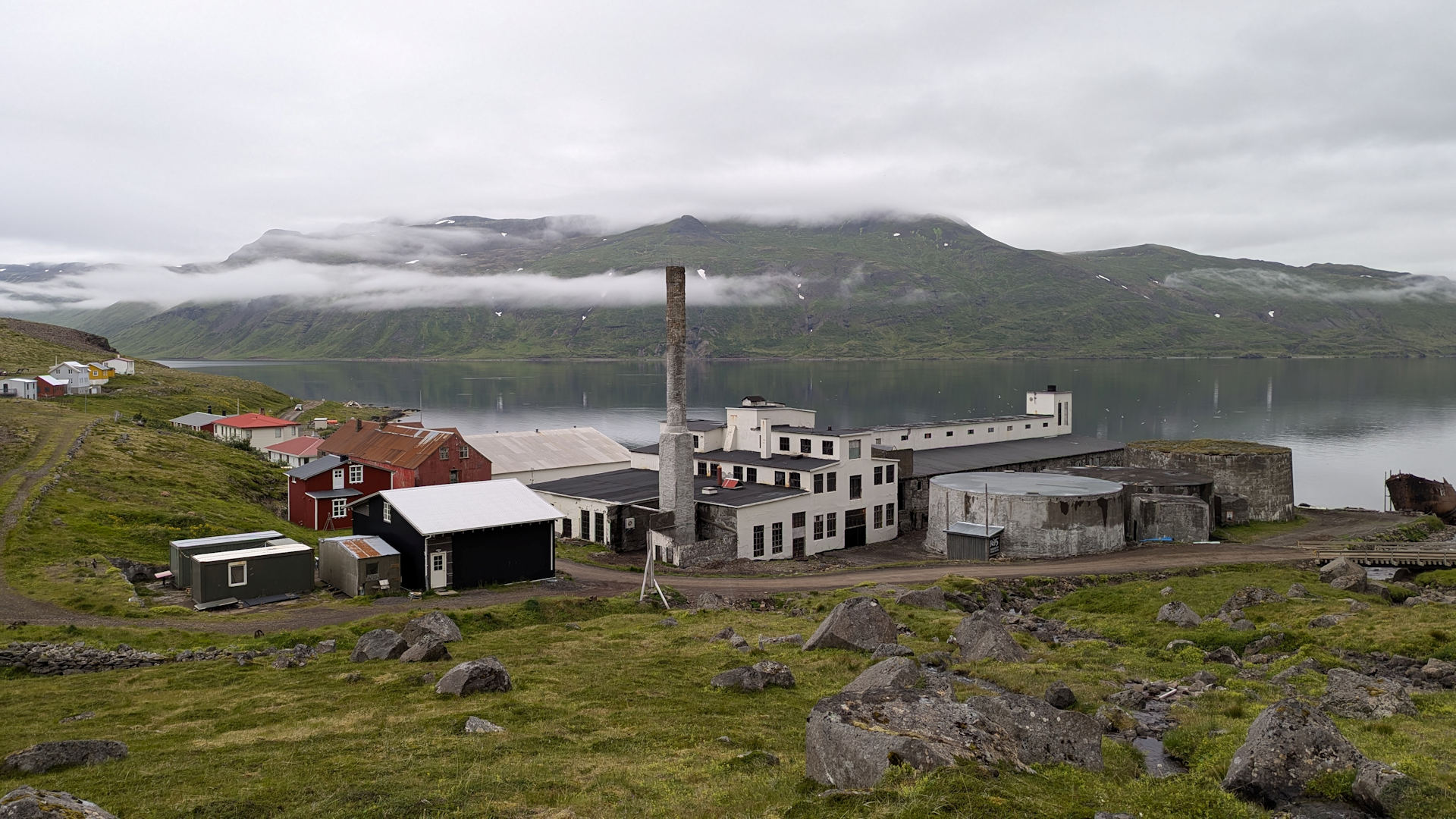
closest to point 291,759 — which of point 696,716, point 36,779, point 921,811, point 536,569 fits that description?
point 36,779

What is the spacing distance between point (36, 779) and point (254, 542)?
94.2ft

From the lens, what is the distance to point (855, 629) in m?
27.9

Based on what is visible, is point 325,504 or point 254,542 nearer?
point 254,542

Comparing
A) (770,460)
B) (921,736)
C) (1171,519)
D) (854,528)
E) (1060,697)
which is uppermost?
(921,736)

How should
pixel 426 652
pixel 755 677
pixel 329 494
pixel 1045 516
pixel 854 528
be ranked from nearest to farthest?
pixel 755 677, pixel 426 652, pixel 1045 516, pixel 329 494, pixel 854 528

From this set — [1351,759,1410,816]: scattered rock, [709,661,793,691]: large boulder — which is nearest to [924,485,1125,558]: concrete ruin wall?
[709,661,793,691]: large boulder

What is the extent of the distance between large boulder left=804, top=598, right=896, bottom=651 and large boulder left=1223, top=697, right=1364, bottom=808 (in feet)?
47.7

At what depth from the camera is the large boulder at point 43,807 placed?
10539 mm

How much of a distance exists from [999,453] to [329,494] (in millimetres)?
60579

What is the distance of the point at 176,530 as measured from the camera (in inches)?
1917

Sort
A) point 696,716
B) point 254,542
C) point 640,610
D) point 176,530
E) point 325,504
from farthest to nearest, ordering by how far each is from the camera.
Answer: point 325,504
point 176,530
point 254,542
point 640,610
point 696,716

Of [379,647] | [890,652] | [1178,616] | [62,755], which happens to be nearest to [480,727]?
[62,755]

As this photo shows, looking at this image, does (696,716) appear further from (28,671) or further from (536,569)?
(536,569)

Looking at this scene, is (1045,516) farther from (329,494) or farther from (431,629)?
(329,494)
